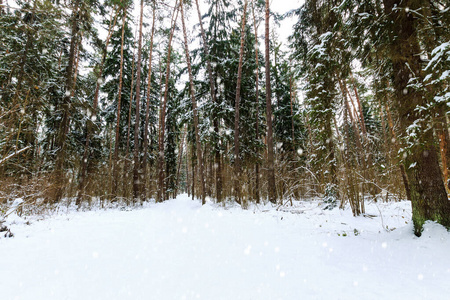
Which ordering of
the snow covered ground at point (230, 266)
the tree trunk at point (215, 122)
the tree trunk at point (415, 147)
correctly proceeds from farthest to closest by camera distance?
the tree trunk at point (215, 122) → the tree trunk at point (415, 147) → the snow covered ground at point (230, 266)

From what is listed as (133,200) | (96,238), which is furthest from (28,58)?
(96,238)

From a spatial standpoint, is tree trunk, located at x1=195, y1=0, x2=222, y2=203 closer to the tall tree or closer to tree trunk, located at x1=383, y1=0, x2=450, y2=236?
the tall tree

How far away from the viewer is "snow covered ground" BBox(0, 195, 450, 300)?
188 cm

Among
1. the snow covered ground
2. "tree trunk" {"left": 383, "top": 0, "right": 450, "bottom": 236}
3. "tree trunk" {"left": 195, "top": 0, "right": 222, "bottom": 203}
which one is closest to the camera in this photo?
the snow covered ground

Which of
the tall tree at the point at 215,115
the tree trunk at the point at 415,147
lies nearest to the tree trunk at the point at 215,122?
the tall tree at the point at 215,115

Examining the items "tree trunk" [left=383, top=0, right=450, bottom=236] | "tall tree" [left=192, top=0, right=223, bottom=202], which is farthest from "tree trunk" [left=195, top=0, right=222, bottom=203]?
"tree trunk" [left=383, top=0, right=450, bottom=236]

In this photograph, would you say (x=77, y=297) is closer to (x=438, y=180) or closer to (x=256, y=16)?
(x=438, y=180)

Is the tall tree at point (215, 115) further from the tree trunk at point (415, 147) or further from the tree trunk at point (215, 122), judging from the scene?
the tree trunk at point (415, 147)

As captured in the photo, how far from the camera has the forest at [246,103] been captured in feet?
11.9

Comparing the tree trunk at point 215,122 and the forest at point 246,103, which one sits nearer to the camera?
the forest at point 246,103

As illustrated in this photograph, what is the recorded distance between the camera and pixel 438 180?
351cm

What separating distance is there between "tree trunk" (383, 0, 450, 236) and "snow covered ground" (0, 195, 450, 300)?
11.7 inches

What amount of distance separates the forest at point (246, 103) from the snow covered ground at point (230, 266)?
1.20m

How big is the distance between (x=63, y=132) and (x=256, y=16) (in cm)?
1288
